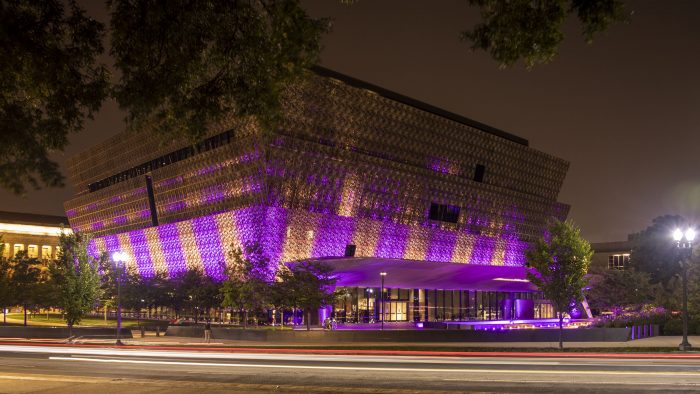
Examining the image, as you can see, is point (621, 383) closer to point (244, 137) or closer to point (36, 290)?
point (244, 137)

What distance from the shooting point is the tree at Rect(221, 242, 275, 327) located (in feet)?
174

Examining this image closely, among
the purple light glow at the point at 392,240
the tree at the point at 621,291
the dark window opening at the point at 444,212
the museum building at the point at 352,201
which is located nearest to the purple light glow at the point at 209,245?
the museum building at the point at 352,201

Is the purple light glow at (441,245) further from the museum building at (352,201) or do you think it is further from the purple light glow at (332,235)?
the purple light glow at (332,235)

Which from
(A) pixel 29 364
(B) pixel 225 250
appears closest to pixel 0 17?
(A) pixel 29 364

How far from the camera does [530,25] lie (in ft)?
38.4

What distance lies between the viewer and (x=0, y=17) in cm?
1309

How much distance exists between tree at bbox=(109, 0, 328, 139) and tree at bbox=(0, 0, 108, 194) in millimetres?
973

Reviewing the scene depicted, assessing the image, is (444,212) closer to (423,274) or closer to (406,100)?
(406,100)

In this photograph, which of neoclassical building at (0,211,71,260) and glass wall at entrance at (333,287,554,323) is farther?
neoclassical building at (0,211,71,260)

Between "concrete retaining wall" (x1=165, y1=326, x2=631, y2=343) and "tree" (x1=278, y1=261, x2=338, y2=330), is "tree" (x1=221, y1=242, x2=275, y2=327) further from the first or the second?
"concrete retaining wall" (x1=165, y1=326, x2=631, y2=343)

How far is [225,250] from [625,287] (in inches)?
2206

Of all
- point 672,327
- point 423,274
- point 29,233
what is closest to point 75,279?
point 423,274

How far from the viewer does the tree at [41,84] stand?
1376cm

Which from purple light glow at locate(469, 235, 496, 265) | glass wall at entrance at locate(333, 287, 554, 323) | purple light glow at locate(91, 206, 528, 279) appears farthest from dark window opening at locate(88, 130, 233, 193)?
purple light glow at locate(469, 235, 496, 265)
